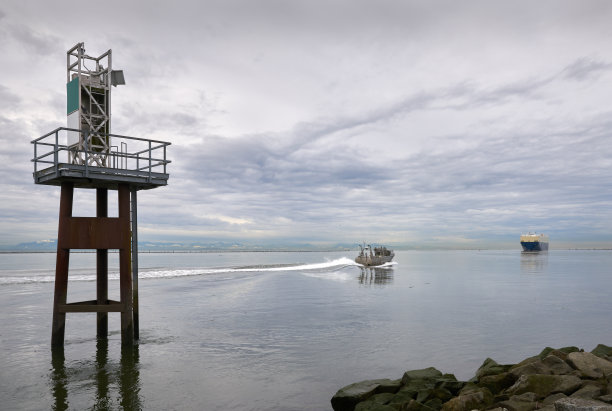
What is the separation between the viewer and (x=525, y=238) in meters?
197

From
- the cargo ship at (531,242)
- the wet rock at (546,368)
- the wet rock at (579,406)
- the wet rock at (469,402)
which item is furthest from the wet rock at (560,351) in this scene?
the cargo ship at (531,242)

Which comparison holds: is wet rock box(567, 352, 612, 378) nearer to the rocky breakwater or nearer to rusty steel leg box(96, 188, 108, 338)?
the rocky breakwater

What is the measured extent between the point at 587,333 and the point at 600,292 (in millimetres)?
26000

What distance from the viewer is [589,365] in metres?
10.5

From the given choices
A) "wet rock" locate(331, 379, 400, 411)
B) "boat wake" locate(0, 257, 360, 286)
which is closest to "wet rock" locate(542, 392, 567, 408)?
"wet rock" locate(331, 379, 400, 411)

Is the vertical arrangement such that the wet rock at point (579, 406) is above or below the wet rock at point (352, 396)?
above

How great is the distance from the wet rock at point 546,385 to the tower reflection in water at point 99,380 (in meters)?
9.22

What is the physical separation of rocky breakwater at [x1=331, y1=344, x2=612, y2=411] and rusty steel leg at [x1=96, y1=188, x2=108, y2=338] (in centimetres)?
1148

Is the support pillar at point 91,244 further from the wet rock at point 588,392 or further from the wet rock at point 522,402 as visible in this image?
the wet rock at point 588,392

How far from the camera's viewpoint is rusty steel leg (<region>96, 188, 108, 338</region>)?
55.1ft

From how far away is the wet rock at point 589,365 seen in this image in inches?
396

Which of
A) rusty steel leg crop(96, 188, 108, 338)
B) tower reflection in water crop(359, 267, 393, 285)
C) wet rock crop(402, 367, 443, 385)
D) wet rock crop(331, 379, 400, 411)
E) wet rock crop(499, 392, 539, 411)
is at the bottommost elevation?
tower reflection in water crop(359, 267, 393, 285)

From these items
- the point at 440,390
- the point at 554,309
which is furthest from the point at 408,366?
the point at 554,309

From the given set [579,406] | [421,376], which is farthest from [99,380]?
[579,406]
